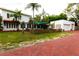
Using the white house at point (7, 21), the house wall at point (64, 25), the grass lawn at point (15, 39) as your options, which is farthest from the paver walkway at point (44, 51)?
the house wall at point (64, 25)

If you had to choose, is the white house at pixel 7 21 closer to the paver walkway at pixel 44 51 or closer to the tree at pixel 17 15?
the tree at pixel 17 15

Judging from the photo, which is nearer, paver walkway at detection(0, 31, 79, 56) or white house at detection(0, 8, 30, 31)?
paver walkway at detection(0, 31, 79, 56)

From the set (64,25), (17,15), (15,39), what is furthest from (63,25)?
(15,39)

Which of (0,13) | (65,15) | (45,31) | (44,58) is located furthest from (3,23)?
(44,58)

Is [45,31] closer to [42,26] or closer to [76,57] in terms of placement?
[42,26]

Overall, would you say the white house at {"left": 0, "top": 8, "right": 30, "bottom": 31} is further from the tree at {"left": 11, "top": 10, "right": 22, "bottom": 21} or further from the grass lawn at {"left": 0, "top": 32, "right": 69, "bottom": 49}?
the grass lawn at {"left": 0, "top": 32, "right": 69, "bottom": 49}

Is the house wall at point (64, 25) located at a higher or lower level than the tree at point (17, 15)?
lower

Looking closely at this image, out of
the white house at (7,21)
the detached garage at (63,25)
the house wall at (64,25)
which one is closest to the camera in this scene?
the white house at (7,21)

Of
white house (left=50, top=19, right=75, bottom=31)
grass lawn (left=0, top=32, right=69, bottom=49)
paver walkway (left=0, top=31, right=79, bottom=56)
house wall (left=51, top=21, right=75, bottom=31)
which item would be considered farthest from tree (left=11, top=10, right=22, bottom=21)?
paver walkway (left=0, top=31, right=79, bottom=56)

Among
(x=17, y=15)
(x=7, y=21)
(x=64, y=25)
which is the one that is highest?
(x=17, y=15)

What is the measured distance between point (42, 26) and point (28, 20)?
1185cm

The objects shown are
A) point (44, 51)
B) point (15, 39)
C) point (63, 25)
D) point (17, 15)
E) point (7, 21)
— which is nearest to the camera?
point (44, 51)

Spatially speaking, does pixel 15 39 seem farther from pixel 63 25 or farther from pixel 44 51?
pixel 63 25

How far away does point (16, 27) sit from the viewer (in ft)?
123
